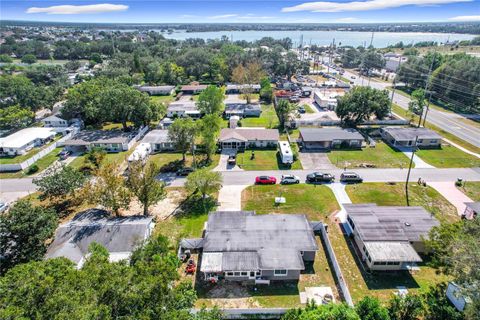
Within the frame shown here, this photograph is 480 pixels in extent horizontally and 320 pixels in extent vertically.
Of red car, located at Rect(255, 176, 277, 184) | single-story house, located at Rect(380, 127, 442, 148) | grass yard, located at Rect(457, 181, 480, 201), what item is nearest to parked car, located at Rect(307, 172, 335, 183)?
red car, located at Rect(255, 176, 277, 184)

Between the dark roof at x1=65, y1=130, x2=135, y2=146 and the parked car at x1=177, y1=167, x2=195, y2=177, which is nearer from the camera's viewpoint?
the parked car at x1=177, y1=167, x2=195, y2=177

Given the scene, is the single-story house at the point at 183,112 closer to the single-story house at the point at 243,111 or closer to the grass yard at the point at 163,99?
the single-story house at the point at 243,111

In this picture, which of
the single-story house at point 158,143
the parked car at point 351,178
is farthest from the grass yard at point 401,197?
the single-story house at point 158,143

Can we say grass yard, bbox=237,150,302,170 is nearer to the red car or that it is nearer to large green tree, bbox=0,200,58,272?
the red car

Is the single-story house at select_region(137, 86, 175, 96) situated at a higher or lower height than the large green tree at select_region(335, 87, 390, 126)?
lower

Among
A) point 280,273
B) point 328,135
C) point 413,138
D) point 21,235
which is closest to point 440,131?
point 413,138
